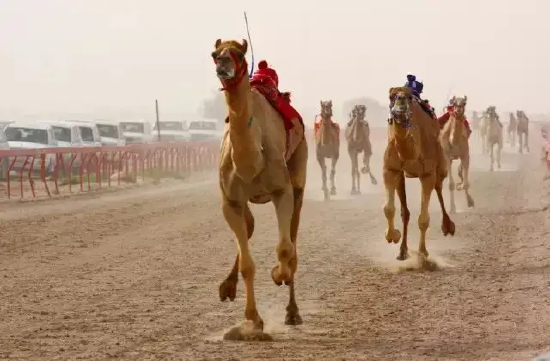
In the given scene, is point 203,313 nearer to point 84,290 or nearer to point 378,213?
point 84,290

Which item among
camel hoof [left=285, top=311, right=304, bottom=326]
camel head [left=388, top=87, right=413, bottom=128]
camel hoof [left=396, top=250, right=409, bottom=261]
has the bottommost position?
camel hoof [left=396, top=250, right=409, bottom=261]

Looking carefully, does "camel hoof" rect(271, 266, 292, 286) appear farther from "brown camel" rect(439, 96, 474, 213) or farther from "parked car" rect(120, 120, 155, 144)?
"parked car" rect(120, 120, 155, 144)

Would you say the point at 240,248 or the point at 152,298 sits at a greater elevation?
the point at 240,248

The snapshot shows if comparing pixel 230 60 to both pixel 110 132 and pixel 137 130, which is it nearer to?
pixel 110 132

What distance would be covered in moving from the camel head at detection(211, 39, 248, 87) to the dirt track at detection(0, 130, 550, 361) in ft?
6.52

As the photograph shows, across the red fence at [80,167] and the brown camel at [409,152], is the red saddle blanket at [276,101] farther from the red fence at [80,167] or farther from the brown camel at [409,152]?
the red fence at [80,167]

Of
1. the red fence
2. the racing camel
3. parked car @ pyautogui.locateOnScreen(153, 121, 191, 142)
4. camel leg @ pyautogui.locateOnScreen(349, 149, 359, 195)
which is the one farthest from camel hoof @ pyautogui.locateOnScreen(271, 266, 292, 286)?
parked car @ pyautogui.locateOnScreen(153, 121, 191, 142)

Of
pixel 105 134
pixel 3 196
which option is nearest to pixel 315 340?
pixel 3 196

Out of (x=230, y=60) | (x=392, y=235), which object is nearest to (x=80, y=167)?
(x=392, y=235)

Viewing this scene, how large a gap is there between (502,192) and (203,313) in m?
17.4

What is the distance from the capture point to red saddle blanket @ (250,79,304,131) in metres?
9.31

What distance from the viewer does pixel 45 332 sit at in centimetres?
900

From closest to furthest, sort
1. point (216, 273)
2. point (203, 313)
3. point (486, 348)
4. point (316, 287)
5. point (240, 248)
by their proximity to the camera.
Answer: point (486, 348) < point (240, 248) < point (203, 313) < point (316, 287) < point (216, 273)

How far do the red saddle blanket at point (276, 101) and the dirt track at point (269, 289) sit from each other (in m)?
1.72
